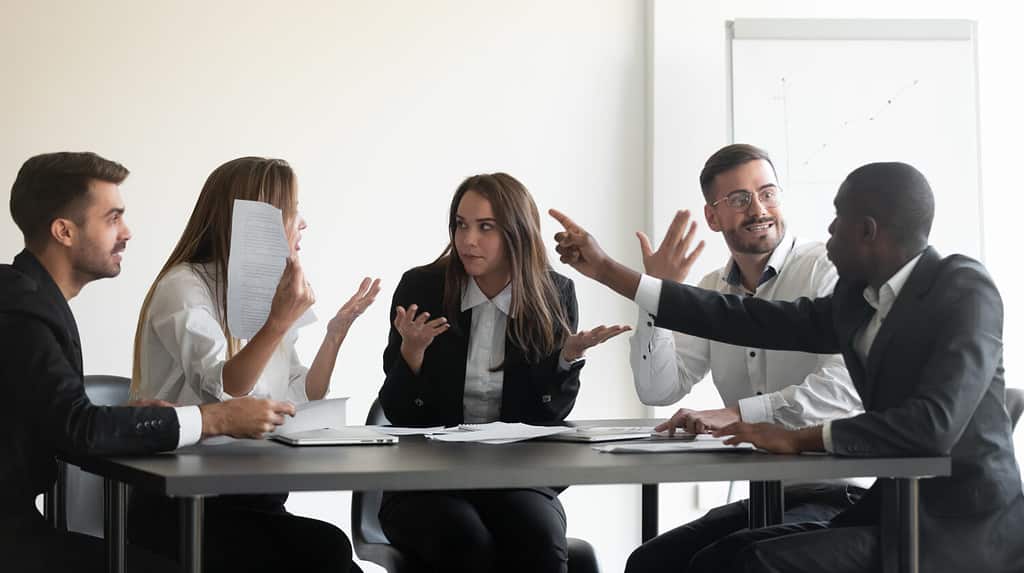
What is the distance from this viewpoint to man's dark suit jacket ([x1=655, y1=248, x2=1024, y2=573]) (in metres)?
1.81

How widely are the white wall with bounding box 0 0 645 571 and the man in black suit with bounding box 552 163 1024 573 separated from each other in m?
2.26

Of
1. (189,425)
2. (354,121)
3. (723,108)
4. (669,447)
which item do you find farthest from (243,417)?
(723,108)

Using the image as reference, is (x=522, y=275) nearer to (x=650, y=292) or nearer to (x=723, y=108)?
(x=650, y=292)

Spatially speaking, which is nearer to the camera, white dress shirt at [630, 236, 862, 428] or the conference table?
the conference table

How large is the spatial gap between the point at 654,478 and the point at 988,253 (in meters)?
3.21

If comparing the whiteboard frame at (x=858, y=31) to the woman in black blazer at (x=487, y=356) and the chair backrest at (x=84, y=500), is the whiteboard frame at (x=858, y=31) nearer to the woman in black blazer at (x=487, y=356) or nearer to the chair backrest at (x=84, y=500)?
the woman in black blazer at (x=487, y=356)

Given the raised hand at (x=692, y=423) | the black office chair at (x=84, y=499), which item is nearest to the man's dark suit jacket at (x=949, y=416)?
the raised hand at (x=692, y=423)

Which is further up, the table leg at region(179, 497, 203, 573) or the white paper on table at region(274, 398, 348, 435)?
the white paper on table at region(274, 398, 348, 435)

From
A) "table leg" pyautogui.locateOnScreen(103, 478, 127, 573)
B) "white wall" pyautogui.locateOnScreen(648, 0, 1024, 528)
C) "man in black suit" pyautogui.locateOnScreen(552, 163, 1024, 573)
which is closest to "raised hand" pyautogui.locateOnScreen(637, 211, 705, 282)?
"man in black suit" pyautogui.locateOnScreen(552, 163, 1024, 573)

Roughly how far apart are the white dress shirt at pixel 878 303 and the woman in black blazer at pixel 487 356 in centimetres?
65

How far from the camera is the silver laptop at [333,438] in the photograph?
6.93 feet

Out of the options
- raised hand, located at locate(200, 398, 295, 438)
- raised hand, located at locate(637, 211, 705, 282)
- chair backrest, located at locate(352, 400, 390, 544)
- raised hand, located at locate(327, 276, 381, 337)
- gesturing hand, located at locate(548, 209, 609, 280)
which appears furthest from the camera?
raised hand, located at locate(327, 276, 381, 337)

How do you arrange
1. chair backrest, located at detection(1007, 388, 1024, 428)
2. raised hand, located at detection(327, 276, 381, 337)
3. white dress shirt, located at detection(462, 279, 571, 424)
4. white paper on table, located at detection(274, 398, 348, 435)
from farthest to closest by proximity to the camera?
raised hand, located at detection(327, 276, 381, 337)
white dress shirt, located at detection(462, 279, 571, 424)
chair backrest, located at detection(1007, 388, 1024, 428)
white paper on table, located at detection(274, 398, 348, 435)

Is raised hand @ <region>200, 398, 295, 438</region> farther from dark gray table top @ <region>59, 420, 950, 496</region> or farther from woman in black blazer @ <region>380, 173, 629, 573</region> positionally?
woman in black blazer @ <region>380, 173, 629, 573</region>
